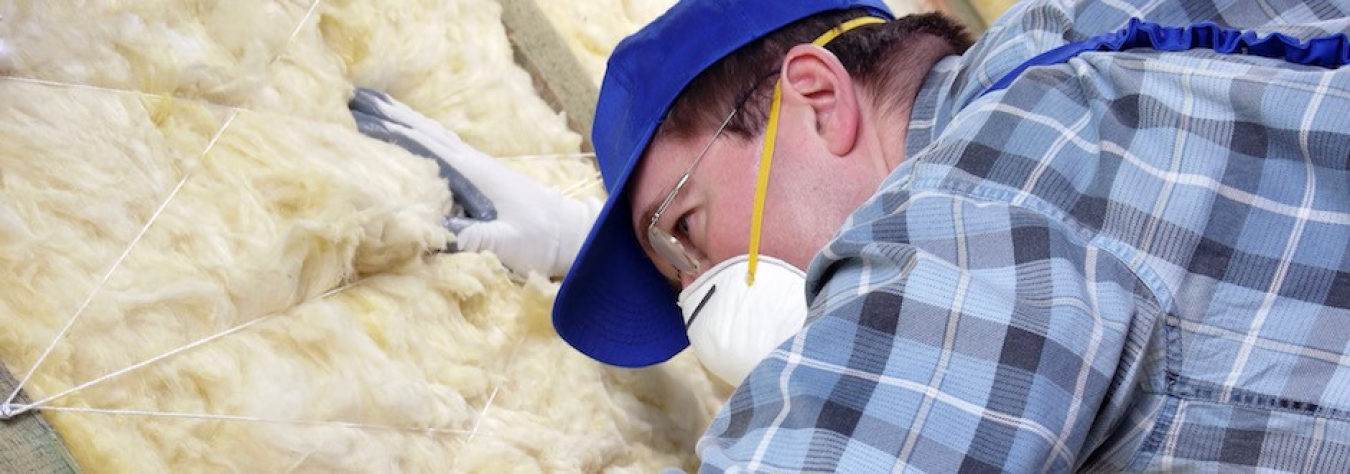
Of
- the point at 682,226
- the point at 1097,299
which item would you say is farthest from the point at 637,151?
the point at 1097,299

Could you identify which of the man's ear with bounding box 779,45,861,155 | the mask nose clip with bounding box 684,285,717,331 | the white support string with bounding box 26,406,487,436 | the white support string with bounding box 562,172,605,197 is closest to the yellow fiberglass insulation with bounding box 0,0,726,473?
the white support string with bounding box 26,406,487,436

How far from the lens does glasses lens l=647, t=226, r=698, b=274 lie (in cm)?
135

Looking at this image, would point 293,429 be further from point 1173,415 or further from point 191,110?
point 1173,415

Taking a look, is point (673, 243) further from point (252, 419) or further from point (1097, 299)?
point (1097, 299)

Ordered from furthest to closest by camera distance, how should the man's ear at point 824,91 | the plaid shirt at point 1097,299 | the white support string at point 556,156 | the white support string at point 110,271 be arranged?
the white support string at point 556,156, the man's ear at point 824,91, the white support string at point 110,271, the plaid shirt at point 1097,299

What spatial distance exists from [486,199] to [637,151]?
26cm

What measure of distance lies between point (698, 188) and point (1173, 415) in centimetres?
57

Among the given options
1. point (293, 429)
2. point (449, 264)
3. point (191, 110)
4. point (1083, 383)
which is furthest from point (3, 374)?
point (1083, 383)

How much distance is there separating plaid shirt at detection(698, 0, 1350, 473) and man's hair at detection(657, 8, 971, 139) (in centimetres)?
32

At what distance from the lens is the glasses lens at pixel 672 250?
1354mm

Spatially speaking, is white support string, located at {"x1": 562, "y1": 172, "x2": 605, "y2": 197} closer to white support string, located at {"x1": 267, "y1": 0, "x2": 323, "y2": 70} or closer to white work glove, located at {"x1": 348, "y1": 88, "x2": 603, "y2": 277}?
white work glove, located at {"x1": 348, "y1": 88, "x2": 603, "y2": 277}

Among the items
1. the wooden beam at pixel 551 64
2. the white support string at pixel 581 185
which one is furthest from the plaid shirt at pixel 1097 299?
the wooden beam at pixel 551 64

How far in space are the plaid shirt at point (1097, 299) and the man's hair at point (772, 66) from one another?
0.32 metres

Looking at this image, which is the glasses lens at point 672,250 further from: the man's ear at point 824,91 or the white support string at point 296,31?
the white support string at point 296,31
